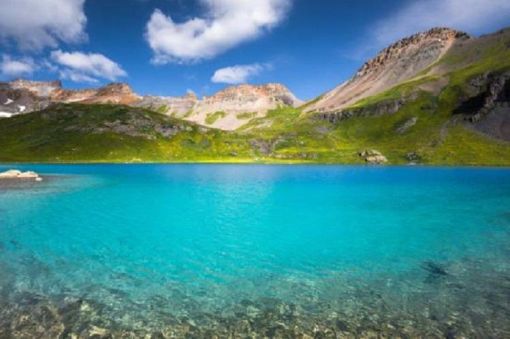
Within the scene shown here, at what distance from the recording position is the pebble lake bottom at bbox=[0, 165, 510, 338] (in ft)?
66.8

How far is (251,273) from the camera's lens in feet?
96.6

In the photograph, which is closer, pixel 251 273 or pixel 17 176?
pixel 251 273

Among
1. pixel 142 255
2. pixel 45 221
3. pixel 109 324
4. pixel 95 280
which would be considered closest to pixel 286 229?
pixel 142 255

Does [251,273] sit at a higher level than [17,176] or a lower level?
lower

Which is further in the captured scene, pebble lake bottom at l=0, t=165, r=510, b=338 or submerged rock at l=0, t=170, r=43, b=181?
submerged rock at l=0, t=170, r=43, b=181

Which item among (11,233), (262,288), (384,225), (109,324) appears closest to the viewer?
(109,324)

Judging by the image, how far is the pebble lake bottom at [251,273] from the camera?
2036 cm

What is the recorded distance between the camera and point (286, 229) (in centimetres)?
4634

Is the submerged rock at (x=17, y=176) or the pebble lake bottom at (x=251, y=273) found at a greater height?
the submerged rock at (x=17, y=176)

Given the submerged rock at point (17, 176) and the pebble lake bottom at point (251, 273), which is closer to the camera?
the pebble lake bottom at point (251, 273)

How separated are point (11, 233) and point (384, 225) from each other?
4867 cm

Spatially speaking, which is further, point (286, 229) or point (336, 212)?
point (336, 212)

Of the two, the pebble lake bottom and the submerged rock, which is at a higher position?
the submerged rock

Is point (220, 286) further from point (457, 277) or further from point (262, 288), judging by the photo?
point (457, 277)
